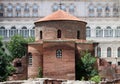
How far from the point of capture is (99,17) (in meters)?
76.9

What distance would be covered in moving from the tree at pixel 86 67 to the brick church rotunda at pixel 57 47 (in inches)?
25.5

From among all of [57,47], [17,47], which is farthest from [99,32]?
[57,47]

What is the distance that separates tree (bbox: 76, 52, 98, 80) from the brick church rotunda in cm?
65

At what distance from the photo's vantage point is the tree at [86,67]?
38406mm

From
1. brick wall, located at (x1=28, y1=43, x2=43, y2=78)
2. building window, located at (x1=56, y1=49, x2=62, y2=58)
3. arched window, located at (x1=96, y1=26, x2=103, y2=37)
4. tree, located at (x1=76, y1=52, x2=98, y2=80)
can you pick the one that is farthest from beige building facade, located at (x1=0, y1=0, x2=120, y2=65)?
building window, located at (x1=56, y1=49, x2=62, y2=58)

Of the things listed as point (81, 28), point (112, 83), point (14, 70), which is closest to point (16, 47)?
point (14, 70)

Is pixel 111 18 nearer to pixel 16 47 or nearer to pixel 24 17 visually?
pixel 24 17

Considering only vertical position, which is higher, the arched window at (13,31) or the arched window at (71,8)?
the arched window at (71,8)

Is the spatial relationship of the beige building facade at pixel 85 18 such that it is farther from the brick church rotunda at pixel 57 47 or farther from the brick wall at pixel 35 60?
the brick wall at pixel 35 60

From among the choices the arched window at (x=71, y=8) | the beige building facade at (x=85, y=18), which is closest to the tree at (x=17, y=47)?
the beige building facade at (x=85, y=18)

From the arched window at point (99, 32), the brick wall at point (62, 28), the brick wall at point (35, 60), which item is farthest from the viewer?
the arched window at point (99, 32)

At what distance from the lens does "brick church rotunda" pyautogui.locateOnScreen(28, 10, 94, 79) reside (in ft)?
122

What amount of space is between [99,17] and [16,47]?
22132mm

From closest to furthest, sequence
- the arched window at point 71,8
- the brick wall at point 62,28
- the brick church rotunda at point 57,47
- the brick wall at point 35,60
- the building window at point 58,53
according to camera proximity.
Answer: the brick church rotunda at point 57,47
the building window at point 58,53
the brick wall at point 35,60
the brick wall at point 62,28
the arched window at point 71,8
